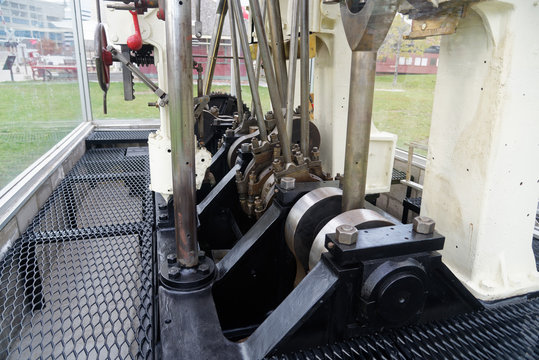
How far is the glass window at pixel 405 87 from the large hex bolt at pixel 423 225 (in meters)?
2.01

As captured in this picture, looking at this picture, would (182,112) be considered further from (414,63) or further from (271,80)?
(414,63)

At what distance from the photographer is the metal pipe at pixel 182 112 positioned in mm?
988

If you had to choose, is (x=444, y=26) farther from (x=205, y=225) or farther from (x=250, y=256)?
(x=205, y=225)

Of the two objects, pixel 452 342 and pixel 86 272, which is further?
pixel 86 272

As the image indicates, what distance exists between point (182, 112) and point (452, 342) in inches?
35.9

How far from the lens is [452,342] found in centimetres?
98

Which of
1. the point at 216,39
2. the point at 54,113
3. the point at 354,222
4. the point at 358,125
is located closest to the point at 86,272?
the point at 354,222

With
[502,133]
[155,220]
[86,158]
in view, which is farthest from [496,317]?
[86,158]

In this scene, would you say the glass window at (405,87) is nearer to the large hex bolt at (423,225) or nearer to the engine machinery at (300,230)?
the engine machinery at (300,230)

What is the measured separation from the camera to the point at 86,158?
10.8 feet

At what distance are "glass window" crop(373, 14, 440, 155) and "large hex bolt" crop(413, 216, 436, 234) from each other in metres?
2.01

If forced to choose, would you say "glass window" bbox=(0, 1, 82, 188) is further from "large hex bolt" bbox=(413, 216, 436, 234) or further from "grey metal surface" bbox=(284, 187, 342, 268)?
"large hex bolt" bbox=(413, 216, 436, 234)

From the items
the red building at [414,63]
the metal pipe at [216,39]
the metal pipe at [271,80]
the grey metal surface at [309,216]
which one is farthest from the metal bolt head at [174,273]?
the red building at [414,63]

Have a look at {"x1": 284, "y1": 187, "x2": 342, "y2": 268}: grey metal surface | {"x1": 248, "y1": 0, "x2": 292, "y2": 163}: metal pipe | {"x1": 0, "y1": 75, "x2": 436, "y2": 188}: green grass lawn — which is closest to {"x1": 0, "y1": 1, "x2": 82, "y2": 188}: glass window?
{"x1": 0, "y1": 75, "x2": 436, "y2": 188}: green grass lawn
